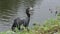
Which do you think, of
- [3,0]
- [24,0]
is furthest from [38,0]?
→ [3,0]

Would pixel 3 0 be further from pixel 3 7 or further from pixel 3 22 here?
pixel 3 22

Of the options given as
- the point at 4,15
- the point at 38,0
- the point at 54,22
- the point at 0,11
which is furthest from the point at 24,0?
the point at 54,22

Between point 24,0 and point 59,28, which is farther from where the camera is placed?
point 24,0

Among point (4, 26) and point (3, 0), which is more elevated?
point (3, 0)

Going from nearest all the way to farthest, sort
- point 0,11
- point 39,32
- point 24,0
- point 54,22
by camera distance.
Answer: point 39,32 → point 54,22 → point 0,11 → point 24,0

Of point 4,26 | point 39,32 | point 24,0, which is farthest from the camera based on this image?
point 24,0

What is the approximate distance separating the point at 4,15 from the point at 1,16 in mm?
186

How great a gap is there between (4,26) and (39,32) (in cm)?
402

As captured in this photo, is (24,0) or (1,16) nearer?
(1,16)

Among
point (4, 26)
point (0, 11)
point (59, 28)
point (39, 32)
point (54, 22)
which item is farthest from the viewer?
point (0, 11)

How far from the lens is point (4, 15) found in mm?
10781

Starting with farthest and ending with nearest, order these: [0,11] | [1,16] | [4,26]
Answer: [0,11]
[1,16]
[4,26]

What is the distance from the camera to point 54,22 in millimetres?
5719

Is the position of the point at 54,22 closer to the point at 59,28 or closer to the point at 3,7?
the point at 59,28
